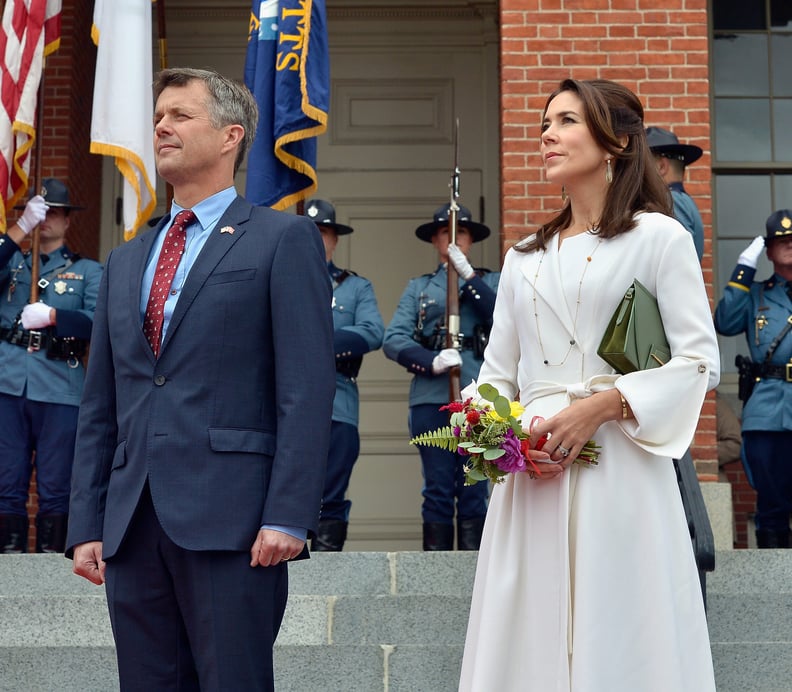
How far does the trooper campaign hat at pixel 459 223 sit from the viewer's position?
288 inches

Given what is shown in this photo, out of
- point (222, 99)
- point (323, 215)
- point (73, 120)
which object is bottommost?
point (222, 99)

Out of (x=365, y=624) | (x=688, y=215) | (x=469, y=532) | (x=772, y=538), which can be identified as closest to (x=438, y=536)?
(x=469, y=532)

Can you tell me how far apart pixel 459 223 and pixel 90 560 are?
4535 millimetres

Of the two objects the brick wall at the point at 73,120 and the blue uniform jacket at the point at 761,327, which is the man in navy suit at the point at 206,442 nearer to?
the blue uniform jacket at the point at 761,327

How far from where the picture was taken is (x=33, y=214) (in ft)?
23.2

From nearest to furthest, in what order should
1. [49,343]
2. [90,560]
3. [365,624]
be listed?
[90,560]
[365,624]
[49,343]

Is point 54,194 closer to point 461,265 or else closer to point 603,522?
point 461,265

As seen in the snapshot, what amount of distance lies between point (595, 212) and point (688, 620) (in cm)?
102

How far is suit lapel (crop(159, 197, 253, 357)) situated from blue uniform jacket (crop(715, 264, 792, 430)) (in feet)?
14.1

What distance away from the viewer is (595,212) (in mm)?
3268

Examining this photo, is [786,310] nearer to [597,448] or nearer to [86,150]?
[597,448]

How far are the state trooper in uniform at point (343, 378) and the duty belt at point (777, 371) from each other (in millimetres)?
2039

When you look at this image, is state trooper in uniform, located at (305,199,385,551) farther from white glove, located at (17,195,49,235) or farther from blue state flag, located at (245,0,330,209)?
white glove, located at (17,195,49,235)

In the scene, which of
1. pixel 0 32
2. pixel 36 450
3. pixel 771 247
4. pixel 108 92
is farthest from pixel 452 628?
pixel 0 32
